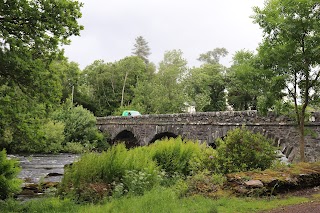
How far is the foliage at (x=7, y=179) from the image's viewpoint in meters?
9.31

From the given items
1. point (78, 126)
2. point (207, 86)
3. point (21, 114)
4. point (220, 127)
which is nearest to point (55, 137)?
point (78, 126)

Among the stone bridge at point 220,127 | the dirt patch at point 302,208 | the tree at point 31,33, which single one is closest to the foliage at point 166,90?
the stone bridge at point 220,127

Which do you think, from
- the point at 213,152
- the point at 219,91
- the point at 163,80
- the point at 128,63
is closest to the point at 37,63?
the point at 213,152

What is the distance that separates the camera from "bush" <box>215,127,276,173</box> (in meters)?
9.46

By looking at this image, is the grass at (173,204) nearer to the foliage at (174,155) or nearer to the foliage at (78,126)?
the foliage at (174,155)

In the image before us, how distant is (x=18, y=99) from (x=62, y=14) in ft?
8.26

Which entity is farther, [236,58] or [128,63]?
[128,63]

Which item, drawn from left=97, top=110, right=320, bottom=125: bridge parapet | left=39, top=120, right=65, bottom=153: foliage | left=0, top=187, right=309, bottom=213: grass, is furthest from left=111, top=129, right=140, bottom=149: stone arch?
left=0, top=187, right=309, bottom=213: grass

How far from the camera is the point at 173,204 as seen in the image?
6.68 metres

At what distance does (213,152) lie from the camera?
10320 mm

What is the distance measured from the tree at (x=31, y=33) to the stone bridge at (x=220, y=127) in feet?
28.6

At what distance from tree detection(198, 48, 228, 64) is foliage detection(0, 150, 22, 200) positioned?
64376 mm

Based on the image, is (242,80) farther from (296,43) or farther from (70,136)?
(70,136)

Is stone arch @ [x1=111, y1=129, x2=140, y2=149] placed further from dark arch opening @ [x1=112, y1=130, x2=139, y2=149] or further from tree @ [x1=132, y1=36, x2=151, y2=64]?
tree @ [x1=132, y1=36, x2=151, y2=64]
